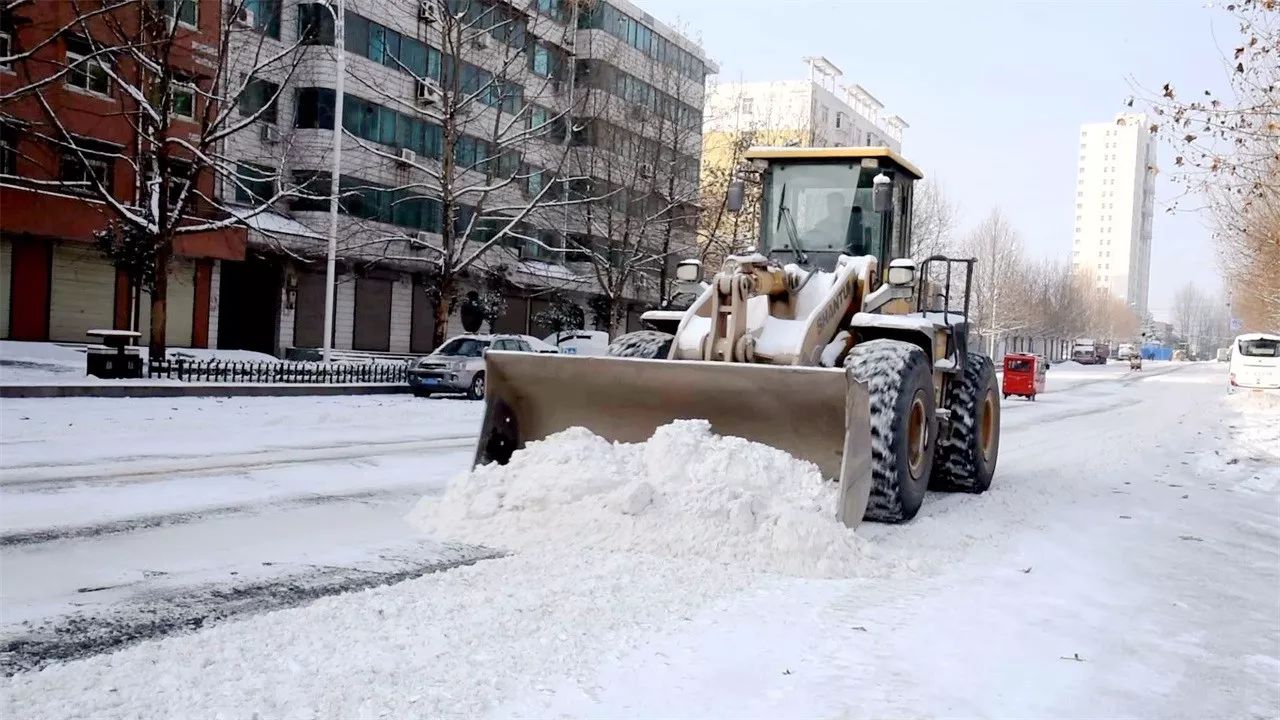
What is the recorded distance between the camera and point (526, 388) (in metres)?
8.12

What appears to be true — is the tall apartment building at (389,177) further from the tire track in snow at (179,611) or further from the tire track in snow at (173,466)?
the tire track in snow at (179,611)

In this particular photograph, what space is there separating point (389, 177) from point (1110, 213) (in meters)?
148

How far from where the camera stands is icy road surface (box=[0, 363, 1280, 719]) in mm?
4012

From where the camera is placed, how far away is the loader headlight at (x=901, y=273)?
331 inches

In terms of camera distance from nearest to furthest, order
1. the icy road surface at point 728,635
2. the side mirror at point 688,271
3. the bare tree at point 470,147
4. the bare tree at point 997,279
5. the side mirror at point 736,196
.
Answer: the icy road surface at point 728,635 → the side mirror at point 736,196 → the side mirror at point 688,271 → the bare tree at point 470,147 → the bare tree at point 997,279

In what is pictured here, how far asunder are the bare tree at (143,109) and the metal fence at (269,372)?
692 millimetres

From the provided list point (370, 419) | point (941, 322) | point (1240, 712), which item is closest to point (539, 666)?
point (1240, 712)

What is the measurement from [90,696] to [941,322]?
746cm

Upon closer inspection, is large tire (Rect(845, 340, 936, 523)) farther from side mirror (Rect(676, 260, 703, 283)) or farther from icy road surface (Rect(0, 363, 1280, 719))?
side mirror (Rect(676, 260, 703, 283))

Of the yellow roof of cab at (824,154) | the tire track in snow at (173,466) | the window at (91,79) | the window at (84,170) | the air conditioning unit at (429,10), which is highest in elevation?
the air conditioning unit at (429,10)

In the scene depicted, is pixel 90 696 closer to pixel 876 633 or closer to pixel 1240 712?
pixel 876 633

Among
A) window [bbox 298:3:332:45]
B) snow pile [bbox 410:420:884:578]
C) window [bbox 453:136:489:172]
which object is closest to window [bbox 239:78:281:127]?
window [bbox 298:3:332:45]

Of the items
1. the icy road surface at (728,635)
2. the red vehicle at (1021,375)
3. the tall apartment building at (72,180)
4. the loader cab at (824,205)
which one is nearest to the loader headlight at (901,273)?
the loader cab at (824,205)

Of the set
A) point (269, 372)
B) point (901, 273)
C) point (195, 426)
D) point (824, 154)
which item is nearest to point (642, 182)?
point (269, 372)
